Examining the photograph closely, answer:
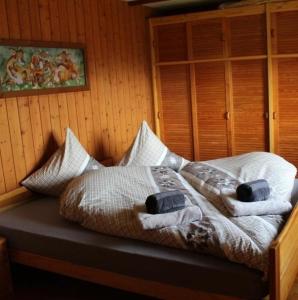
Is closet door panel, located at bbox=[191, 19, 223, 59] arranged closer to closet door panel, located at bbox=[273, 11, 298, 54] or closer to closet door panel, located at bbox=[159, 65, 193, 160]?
closet door panel, located at bbox=[159, 65, 193, 160]

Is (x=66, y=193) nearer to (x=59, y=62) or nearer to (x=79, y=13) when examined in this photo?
(x=59, y=62)

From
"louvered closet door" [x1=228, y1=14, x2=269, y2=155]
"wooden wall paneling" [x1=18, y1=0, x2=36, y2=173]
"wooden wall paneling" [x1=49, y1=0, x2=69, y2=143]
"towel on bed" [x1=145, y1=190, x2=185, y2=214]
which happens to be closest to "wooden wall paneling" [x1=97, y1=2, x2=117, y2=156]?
"wooden wall paneling" [x1=49, y1=0, x2=69, y2=143]

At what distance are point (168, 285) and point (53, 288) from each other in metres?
1.00

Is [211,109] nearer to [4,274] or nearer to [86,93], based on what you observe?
[86,93]

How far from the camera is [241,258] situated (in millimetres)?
1990

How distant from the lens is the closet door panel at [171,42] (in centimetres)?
450

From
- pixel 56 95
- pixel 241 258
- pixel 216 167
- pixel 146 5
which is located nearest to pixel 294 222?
pixel 241 258

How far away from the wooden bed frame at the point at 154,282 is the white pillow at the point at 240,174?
34 cm

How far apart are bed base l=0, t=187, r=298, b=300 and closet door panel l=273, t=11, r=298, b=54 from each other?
2.15 metres

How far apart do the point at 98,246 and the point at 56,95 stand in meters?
1.55

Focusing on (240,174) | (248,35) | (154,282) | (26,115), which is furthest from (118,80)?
(154,282)

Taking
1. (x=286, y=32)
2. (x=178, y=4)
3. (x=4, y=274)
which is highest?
(x=178, y=4)

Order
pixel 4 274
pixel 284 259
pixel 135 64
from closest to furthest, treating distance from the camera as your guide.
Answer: pixel 284 259 < pixel 4 274 < pixel 135 64

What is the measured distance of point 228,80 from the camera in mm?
4375
